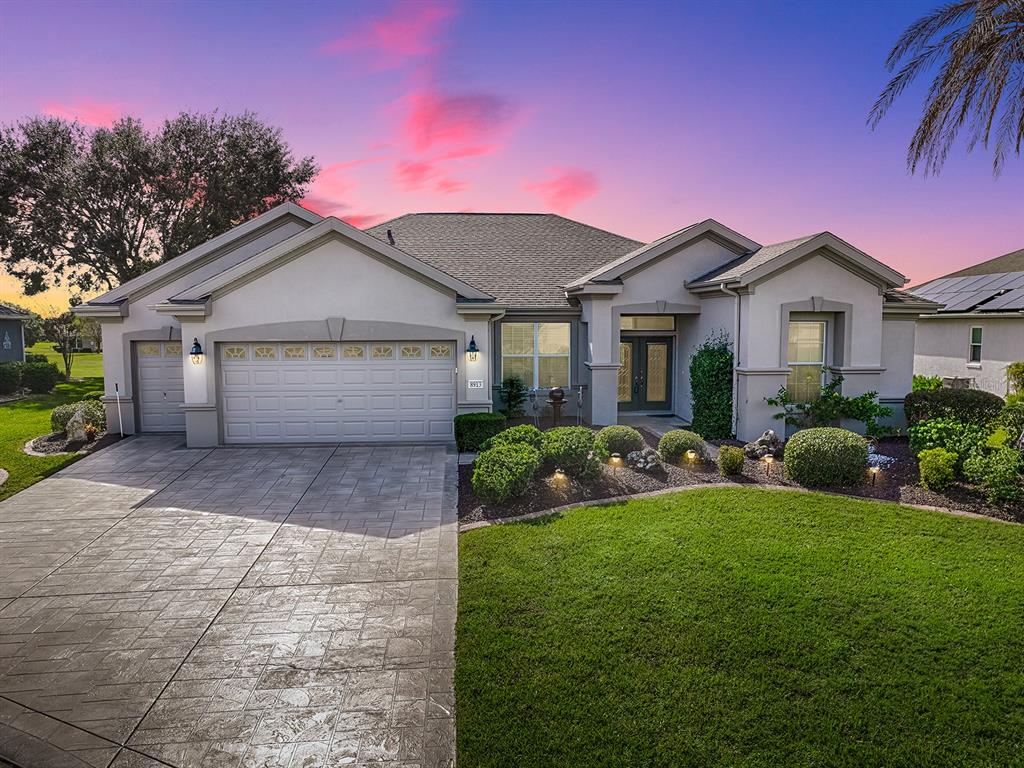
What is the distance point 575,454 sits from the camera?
1051 centimetres

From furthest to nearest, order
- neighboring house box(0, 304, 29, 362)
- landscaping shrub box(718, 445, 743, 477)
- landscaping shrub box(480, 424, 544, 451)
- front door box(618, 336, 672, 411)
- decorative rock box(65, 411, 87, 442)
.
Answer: neighboring house box(0, 304, 29, 362), front door box(618, 336, 672, 411), decorative rock box(65, 411, 87, 442), landscaping shrub box(480, 424, 544, 451), landscaping shrub box(718, 445, 743, 477)

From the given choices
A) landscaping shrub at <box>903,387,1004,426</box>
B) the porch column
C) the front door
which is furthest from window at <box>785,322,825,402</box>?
the porch column

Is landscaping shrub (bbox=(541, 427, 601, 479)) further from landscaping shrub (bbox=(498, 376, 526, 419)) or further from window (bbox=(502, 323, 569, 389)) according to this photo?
window (bbox=(502, 323, 569, 389))

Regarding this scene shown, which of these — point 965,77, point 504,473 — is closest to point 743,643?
point 504,473

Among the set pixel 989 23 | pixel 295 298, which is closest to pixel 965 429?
pixel 989 23

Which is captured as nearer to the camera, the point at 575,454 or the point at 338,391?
the point at 575,454

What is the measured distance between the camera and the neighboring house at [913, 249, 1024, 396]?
66.5 feet

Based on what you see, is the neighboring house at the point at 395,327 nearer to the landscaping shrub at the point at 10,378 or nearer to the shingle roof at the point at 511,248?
the shingle roof at the point at 511,248

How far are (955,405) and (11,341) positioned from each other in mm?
36259

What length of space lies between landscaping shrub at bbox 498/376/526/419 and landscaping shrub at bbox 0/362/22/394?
21.2m

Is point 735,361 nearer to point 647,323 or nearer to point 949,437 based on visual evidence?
point 647,323

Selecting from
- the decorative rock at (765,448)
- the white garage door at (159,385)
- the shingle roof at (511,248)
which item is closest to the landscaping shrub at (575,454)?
the decorative rock at (765,448)

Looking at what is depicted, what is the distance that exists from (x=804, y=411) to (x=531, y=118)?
930 cm

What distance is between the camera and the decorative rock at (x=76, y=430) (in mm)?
14641
